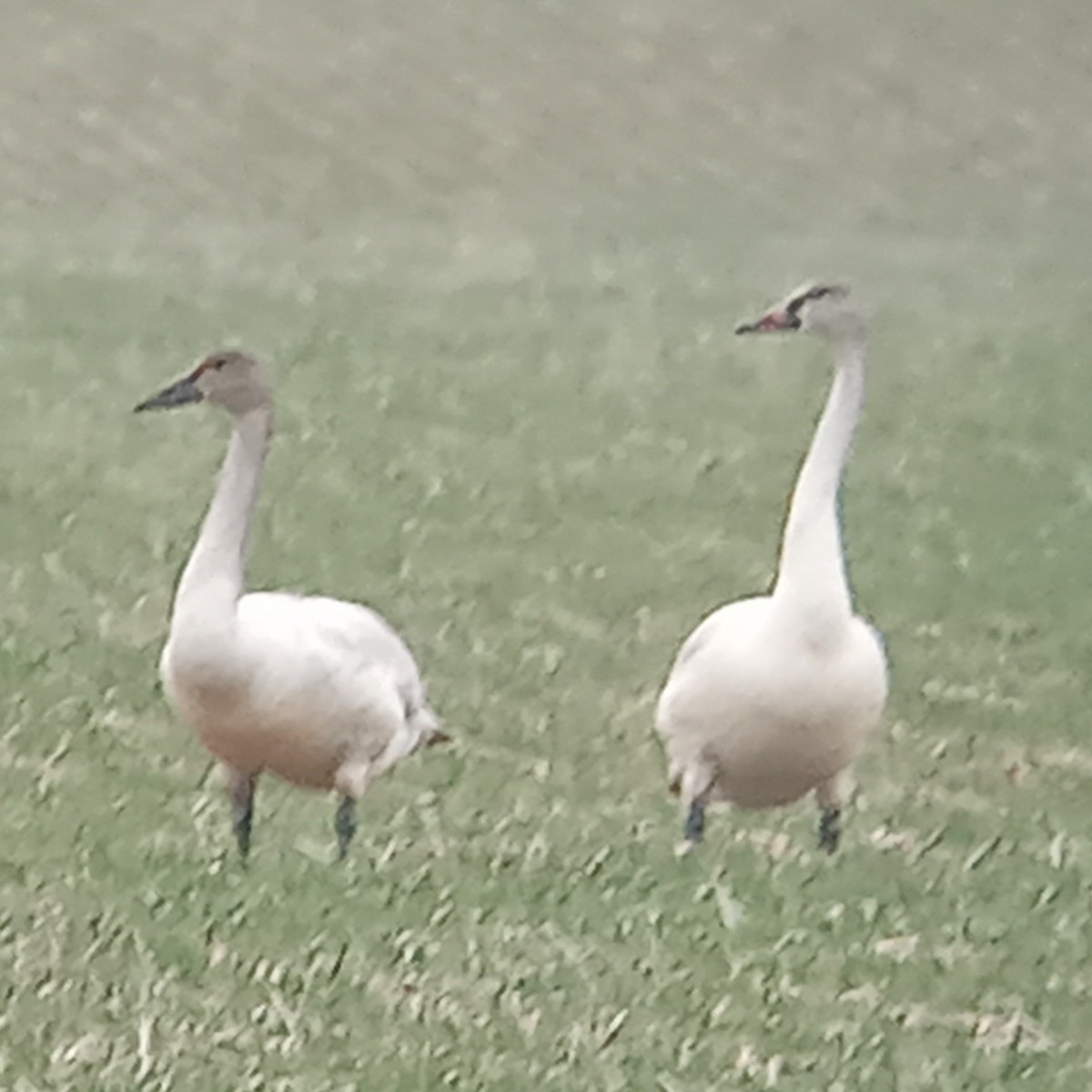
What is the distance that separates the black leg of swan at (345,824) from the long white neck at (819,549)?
441mm

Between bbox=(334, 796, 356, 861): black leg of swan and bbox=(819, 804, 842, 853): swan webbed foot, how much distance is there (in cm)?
48

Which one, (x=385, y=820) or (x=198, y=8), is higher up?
(x=385, y=820)

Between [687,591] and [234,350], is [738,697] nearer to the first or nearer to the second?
[234,350]

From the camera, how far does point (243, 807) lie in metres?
2.37

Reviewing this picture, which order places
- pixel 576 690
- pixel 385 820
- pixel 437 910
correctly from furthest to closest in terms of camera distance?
pixel 576 690, pixel 385 820, pixel 437 910

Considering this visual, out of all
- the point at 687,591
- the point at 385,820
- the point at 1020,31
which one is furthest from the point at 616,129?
the point at 385,820

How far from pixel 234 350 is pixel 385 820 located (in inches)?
19.9

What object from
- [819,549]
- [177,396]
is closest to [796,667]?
[819,549]

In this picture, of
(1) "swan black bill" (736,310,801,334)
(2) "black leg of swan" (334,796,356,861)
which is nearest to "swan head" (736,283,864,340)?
(1) "swan black bill" (736,310,801,334)

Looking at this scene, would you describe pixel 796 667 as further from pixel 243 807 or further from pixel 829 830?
pixel 243 807

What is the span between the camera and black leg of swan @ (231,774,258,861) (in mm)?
2352

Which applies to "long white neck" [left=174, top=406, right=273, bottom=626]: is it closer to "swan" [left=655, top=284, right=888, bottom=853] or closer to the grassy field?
the grassy field

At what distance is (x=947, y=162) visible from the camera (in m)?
6.29

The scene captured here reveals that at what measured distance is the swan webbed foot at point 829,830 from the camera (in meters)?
2.49
